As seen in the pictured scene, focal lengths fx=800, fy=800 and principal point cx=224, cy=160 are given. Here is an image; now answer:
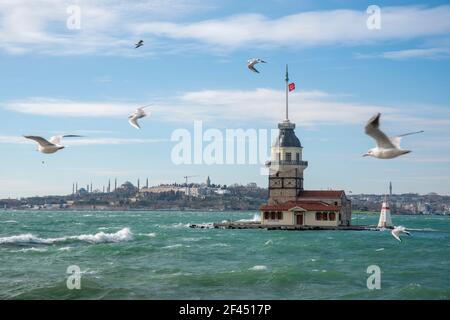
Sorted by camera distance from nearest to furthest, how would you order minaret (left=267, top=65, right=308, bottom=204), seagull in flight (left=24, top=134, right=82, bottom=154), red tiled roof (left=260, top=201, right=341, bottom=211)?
seagull in flight (left=24, top=134, right=82, bottom=154), red tiled roof (left=260, top=201, right=341, bottom=211), minaret (left=267, top=65, right=308, bottom=204)

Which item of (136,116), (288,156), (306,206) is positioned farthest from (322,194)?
(136,116)

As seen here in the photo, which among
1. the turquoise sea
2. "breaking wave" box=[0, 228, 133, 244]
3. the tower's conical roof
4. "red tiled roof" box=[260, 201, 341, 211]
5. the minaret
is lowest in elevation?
the turquoise sea

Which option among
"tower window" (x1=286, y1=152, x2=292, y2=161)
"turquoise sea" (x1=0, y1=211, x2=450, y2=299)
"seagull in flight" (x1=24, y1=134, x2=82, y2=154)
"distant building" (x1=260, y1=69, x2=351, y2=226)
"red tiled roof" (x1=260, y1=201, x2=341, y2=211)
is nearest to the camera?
"seagull in flight" (x1=24, y1=134, x2=82, y2=154)

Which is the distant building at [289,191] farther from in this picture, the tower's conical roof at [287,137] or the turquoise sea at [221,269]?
the turquoise sea at [221,269]

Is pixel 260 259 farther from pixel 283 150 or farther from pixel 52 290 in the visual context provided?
pixel 283 150

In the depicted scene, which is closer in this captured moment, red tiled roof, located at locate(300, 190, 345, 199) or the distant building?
the distant building

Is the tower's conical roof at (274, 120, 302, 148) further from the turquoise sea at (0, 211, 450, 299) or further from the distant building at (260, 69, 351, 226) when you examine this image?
the turquoise sea at (0, 211, 450, 299)

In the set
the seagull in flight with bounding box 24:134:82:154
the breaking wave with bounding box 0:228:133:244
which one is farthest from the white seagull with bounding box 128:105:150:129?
the breaking wave with bounding box 0:228:133:244

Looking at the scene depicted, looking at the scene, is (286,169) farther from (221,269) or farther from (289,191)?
(221,269)
